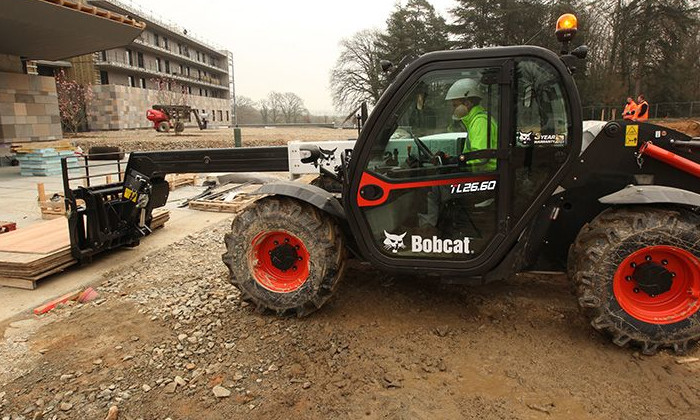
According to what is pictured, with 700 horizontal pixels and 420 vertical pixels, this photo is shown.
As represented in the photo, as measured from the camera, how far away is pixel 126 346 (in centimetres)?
364

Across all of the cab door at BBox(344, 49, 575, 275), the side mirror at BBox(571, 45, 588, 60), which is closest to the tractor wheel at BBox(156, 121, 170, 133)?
the cab door at BBox(344, 49, 575, 275)

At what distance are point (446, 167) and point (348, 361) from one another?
5.37 feet

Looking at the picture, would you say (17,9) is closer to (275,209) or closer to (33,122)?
(33,122)

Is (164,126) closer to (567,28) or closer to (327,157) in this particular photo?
(327,157)

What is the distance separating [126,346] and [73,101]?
36770 mm

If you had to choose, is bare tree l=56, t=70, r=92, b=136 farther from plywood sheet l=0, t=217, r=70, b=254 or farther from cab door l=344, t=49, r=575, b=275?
cab door l=344, t=49, r=575, b=275

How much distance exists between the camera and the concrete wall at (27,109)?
15.3 metres

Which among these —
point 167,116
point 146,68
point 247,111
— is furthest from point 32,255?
point 247,111

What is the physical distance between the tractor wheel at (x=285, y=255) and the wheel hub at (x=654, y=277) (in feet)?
7.53

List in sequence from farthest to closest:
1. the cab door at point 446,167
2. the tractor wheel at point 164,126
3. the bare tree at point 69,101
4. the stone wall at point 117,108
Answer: the stone wall at point 117,108 < the tractor wheel at point 164,126 < the bare tree at point 69,101 < the cab door at point 446,167

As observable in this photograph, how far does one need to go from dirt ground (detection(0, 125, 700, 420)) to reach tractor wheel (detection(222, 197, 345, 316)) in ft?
0.74

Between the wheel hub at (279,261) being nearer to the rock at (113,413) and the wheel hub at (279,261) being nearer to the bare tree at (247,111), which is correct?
the rock at (113,413)

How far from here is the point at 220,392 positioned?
3.02 m

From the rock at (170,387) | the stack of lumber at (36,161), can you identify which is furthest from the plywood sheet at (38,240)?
the stack of lumber at (36,161)
